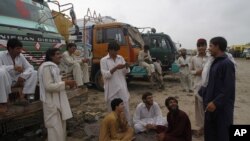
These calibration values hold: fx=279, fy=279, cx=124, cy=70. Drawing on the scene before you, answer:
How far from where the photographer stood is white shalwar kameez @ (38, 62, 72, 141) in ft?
12.1

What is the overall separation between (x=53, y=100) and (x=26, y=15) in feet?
8.16

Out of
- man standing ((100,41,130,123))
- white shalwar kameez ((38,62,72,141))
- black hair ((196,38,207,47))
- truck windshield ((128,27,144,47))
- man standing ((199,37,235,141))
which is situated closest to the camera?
man standing ((199,37,235,141))

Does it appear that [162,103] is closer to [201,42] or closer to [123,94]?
[201,42]

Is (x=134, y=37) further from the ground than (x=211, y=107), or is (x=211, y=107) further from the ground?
(x=134, y=37)

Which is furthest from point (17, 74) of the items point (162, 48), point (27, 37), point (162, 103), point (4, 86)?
point (162, 48)

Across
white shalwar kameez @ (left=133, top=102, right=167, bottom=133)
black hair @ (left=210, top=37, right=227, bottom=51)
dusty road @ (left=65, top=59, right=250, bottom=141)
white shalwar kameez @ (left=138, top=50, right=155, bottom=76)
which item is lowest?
dusty road @ (left=65, top=59, right=250, bottom=141)

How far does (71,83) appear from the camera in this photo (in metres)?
3.83

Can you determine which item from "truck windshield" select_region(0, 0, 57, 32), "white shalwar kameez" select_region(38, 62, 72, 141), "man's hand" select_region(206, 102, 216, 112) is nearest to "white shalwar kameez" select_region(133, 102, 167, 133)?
"white shalwar kameez" select_region(38, 62, 72, 141)

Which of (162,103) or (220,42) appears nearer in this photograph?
(220,42)

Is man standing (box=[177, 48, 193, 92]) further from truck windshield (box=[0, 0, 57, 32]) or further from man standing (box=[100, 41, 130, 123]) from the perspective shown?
man standing (box=[100, 41, 130, 123])

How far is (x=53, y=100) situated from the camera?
12.4 ft

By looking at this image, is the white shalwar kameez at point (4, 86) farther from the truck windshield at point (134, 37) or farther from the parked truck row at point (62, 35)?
the truck windshield at point (134, 37)

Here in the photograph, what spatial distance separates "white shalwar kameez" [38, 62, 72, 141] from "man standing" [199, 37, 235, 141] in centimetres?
192

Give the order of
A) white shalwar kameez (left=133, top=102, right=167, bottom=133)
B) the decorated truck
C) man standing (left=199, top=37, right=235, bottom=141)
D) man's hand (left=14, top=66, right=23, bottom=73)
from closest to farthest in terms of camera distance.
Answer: man standing (left=199, top=37, right=235, bottom=141) → the decorated truck → man's hand (left=14, top=66, right=23, bottom=73) → white shalwar kameez (left=133, top=102, right=167, bottom=133)
